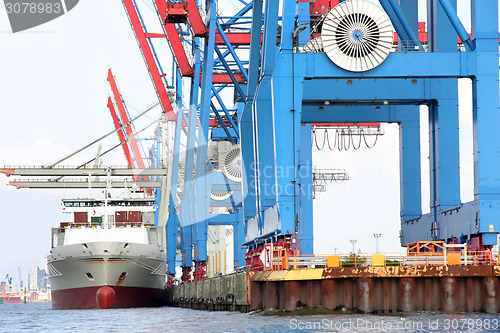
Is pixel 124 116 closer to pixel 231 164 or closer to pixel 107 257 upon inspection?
pixel 231 164

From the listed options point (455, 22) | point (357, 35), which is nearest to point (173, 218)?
point (357, 35)

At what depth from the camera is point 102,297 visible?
5362 centimetres

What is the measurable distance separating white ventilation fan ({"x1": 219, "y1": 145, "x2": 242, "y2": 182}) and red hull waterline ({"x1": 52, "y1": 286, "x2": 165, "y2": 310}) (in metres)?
11.9

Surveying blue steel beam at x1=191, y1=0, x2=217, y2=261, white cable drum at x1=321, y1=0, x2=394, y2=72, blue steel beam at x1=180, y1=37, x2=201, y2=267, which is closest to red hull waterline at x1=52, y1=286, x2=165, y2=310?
blue steel beam at x1=191, y1=0, x2=217, y2=261

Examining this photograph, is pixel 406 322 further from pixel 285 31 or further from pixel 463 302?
pixel 285 31

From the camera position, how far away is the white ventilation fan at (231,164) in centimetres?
6631

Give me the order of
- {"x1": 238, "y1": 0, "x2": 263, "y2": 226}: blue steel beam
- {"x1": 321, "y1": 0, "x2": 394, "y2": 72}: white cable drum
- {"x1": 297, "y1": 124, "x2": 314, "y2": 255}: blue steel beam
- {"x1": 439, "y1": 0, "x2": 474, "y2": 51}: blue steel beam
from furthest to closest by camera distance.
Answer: {"x1": 297, "y1": 124, "x2": 314, "y2": 255}: blue steel beam, {"x1": 238, "y1": 0, "x2": 263, "y2": 226}: blue steel beam, {"x1": 321, "y1": 0, "x2": 394, "y2": 72}: white cable drum, {"x1": 439, "y1": 0, "x2": 474, "y2": 51}: blue steel beam

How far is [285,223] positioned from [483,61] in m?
10.1

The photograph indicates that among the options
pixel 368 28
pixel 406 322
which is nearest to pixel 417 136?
pixel 368 28

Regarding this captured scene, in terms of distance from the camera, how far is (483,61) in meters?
34.0

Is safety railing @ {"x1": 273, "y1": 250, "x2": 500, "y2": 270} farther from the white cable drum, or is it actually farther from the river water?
the white cable drum

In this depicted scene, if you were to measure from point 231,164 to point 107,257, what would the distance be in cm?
1580

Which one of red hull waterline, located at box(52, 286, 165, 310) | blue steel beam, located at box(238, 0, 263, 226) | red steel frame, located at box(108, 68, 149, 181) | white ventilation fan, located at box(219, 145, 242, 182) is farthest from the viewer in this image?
red steel frame, located at box(108, 68, 149, 181)

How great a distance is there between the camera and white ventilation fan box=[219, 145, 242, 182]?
66312 millimetres
